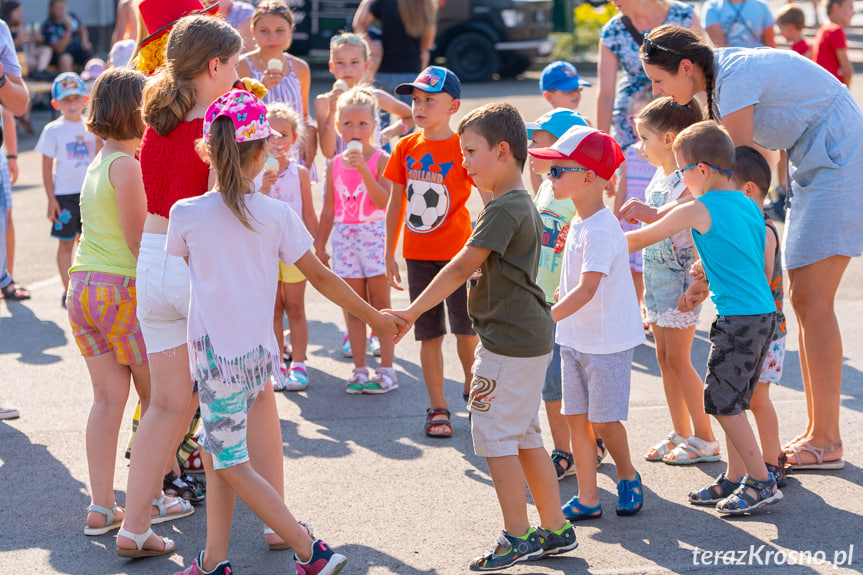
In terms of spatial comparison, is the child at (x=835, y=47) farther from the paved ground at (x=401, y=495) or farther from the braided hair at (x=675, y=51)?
the braided hair at (x=675, y=51)

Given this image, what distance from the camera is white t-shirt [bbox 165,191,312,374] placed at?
11.4 ft

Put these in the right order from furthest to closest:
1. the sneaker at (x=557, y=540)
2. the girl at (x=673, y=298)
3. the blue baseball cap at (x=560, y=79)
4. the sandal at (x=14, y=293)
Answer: the sandal at (x=14, y=293) → the blue baseball cap at (x=560, y=79) → the girl at (x=673, y=298) → the sneaker at (x=557, y=540)

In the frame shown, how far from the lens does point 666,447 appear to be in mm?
4906

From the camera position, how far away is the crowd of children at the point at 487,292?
11.7ft

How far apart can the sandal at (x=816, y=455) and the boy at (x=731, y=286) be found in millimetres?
520

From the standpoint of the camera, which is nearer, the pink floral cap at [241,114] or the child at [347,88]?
the pink floral cap at [241,114]

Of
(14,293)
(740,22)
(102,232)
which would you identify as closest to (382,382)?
(102,232)

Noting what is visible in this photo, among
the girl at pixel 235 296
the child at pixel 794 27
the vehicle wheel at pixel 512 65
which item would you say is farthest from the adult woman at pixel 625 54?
the vehicle wheel at pixel 512 65

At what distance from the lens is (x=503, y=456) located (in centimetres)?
378

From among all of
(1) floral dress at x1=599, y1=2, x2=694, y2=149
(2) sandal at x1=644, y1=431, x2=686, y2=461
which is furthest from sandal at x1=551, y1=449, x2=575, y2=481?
(1) floral dress at x1=599, y1=2, x2=694, y2=149

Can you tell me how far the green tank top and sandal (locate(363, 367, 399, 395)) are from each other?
80.7 inches

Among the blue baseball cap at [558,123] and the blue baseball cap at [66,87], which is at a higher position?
the blue baseball cap at [558,123]

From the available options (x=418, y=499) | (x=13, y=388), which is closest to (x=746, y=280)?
(x=418, y=499)

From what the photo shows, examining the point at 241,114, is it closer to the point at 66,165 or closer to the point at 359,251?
the point at 359,251
